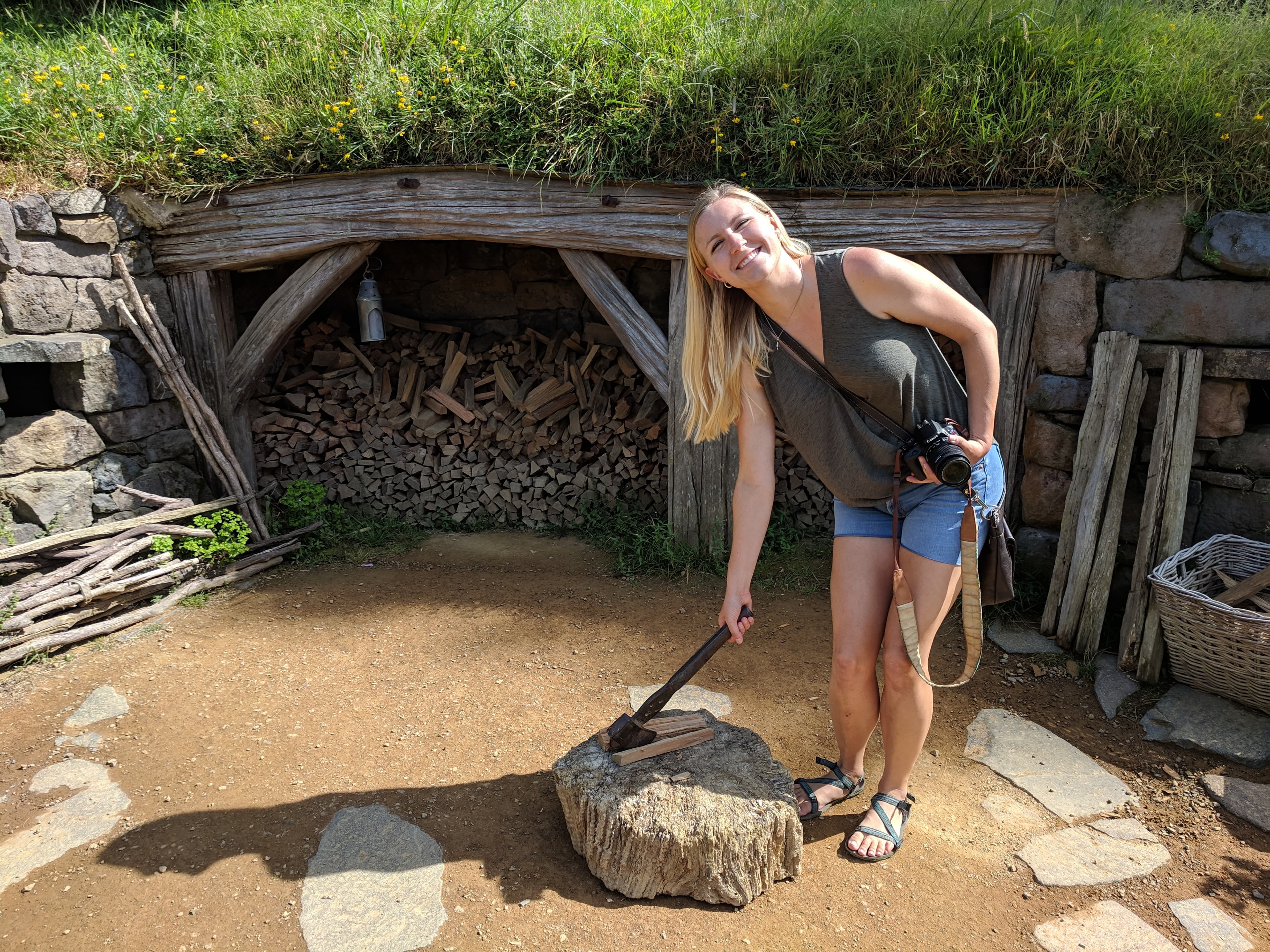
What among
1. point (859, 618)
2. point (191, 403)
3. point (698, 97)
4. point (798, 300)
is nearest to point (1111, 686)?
point (859, 618)

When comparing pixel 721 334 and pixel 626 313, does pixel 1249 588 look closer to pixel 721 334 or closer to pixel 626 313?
pixel 721 334

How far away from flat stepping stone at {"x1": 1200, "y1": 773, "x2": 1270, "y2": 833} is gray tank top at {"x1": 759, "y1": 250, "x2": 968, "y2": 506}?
5.90ft

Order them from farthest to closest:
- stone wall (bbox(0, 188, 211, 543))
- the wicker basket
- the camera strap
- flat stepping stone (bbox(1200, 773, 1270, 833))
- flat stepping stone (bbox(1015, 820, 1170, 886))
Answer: stone wall (bbox(0, 188, 211, 543)) < the wicker basket < flat stepping stone (bbox(1200, 773, 1270, 833)) < flat stepping stone (bbox(1015, 820, 1170, 886)) < the camera strap

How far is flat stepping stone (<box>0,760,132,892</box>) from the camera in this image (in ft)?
8.59

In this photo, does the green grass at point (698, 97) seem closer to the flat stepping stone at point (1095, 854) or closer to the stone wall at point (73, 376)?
the stone wall at point (73, 376)

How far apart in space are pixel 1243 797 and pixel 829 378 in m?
2.20

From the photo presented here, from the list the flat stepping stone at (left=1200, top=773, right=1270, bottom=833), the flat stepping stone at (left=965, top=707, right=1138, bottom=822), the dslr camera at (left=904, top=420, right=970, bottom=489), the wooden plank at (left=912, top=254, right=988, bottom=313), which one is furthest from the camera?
the wooden plank at (left=912, top=254, right=988, bottom=313)

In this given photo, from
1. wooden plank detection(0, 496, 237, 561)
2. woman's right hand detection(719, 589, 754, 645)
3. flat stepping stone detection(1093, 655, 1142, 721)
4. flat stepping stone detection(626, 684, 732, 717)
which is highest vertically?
woman's right hand detection(719, 589, 754, 645)

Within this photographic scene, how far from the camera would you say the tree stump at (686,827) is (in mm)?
2328

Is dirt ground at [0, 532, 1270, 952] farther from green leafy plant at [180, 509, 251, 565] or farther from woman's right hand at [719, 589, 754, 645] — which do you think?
woman's right hand at [719, 589, 754, 645]

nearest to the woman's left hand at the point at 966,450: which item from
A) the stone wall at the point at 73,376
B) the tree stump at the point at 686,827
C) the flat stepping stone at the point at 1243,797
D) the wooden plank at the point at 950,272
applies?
the tree stump at the point at 686,827

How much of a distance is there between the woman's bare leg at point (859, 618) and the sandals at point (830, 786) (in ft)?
0.47

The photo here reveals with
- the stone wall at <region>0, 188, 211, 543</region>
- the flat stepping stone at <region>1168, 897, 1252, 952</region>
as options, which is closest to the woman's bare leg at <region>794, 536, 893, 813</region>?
the flat stepping stone at <region>1168, 897, 1252, 952</region>

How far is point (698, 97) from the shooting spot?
4.18 meters
